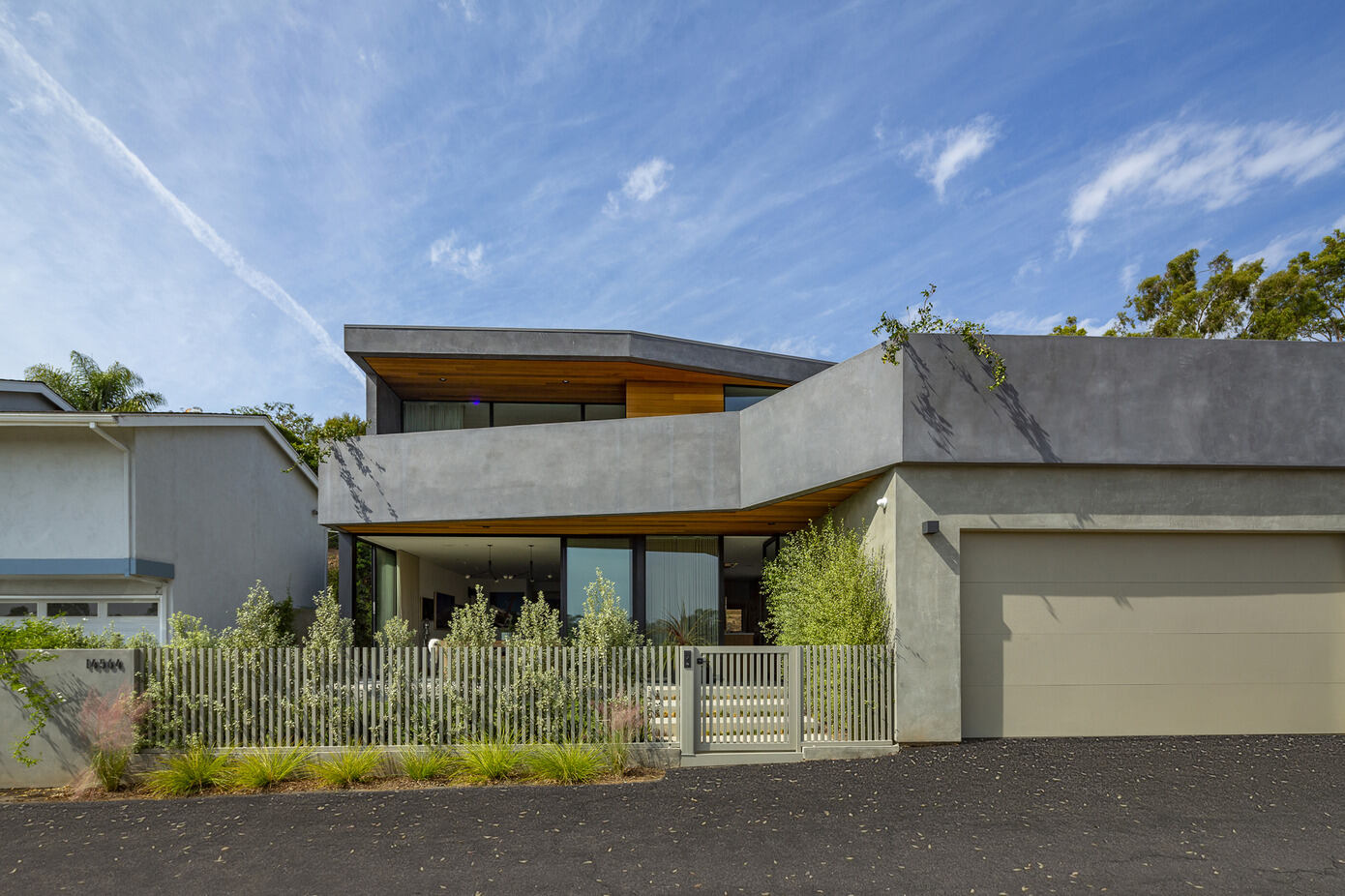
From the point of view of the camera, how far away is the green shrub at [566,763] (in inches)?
316

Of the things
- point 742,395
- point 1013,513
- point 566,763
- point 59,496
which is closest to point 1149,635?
point 1013,513

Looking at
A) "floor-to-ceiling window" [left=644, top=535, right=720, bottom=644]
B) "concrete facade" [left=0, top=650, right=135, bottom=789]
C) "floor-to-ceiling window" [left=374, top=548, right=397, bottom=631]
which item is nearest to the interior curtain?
"floor-to-ceiling window" [left=374, top=548, right=397, bottom=631]

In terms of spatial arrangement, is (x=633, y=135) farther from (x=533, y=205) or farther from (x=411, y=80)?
(x=411, y=80)

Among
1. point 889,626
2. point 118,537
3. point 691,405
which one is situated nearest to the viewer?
point 889,626

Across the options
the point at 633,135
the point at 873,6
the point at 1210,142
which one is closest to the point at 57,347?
the point at 633,135

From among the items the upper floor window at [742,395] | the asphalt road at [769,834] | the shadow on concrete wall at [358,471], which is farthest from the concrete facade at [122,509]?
the upper floor window at [742,395]

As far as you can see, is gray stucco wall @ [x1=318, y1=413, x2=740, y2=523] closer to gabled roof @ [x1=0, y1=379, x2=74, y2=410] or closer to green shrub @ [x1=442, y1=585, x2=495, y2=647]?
green shrub @ [x1=442, y1=585, x2=495, y2=647]

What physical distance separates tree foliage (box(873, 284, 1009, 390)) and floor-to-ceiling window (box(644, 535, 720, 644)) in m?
6.33

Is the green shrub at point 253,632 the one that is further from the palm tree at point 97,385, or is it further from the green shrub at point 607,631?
the palm tree at point 97,385

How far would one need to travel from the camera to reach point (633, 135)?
14789mm

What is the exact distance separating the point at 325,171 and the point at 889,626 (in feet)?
42.2

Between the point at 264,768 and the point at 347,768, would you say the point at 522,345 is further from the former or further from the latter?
the point at 264,768

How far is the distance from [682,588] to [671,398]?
3814mm

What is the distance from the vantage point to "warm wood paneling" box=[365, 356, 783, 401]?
47.4 feet
